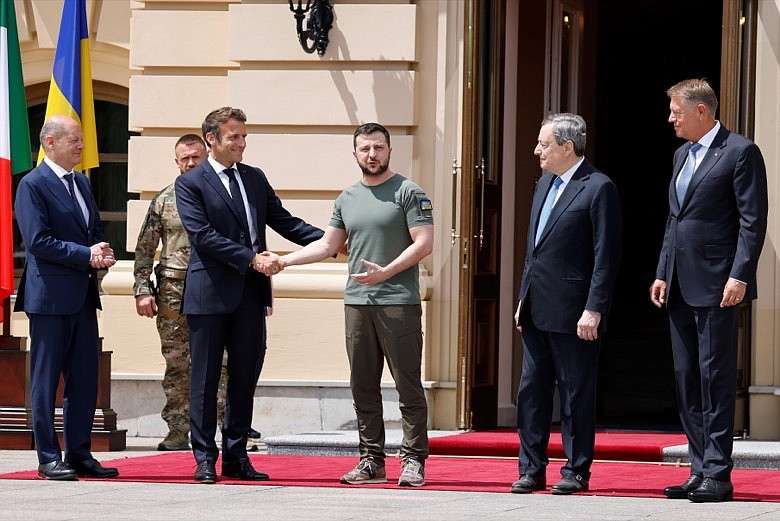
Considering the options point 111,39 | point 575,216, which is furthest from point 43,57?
point 575,216

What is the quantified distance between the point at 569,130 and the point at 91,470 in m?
2.78

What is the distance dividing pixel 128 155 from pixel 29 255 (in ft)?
9.79

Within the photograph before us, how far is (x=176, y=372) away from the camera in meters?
9.10

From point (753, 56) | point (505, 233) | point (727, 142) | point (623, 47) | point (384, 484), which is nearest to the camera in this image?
point (727, 142)

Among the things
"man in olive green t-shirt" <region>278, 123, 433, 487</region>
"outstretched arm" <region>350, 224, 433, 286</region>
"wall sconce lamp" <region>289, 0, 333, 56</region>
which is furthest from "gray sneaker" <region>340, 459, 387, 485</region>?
"wall sconce lamp" <region>289, 0, 333, 56</region>

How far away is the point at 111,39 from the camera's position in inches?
414

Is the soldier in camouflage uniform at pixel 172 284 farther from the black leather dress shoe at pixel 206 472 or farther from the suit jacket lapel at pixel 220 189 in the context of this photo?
the black leather dress shoe at pixel 206 472

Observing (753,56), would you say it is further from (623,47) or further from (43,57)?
(623,47)

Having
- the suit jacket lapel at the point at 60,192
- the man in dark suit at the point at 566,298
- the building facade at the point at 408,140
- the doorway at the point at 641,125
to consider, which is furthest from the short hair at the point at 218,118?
the doorway at the point at 641,125

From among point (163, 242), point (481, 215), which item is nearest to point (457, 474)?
point (481, 215)

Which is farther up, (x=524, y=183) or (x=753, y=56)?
(x=753, y=56)

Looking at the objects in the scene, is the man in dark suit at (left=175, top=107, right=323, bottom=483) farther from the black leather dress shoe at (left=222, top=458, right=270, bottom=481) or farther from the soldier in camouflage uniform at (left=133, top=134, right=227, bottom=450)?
the soldier in camouflage uniform at (left=133, top=134, right=227, bottom=450)

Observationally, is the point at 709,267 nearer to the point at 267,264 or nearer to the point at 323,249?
the point at 323,249

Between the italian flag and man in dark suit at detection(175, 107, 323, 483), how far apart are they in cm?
224
